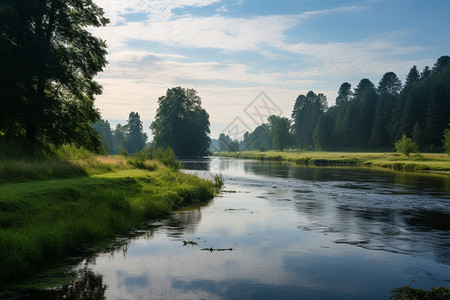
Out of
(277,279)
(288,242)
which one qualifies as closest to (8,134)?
(288,242)

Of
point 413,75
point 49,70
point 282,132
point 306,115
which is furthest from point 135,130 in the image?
point 49,70

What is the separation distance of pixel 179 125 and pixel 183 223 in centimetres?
9616

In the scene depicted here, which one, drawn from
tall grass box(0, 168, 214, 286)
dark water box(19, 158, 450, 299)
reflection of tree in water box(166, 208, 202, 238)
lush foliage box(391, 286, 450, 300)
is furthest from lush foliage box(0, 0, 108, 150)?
lush foliage box(391, 286, 450, 300)

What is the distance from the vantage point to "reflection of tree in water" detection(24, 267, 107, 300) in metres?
8.98

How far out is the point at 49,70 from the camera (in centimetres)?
2622

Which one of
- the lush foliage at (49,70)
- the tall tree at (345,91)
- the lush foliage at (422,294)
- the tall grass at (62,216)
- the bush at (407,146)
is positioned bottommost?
the lush foliage at (422,294)

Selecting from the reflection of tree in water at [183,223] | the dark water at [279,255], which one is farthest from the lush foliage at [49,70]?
the dark water at [279,255]

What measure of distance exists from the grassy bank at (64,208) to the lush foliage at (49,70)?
15.3ft

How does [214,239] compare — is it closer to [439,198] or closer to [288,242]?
[288,242]

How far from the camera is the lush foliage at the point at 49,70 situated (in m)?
25.2

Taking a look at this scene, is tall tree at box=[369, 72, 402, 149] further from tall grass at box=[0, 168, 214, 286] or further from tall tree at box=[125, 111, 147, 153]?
tall grass at box=[0, 168, 214, 286]

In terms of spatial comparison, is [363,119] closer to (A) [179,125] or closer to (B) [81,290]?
(A) [179,125]

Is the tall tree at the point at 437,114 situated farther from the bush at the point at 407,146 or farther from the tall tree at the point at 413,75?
the tall tree at the point at 413,75

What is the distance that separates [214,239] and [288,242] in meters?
3.02
